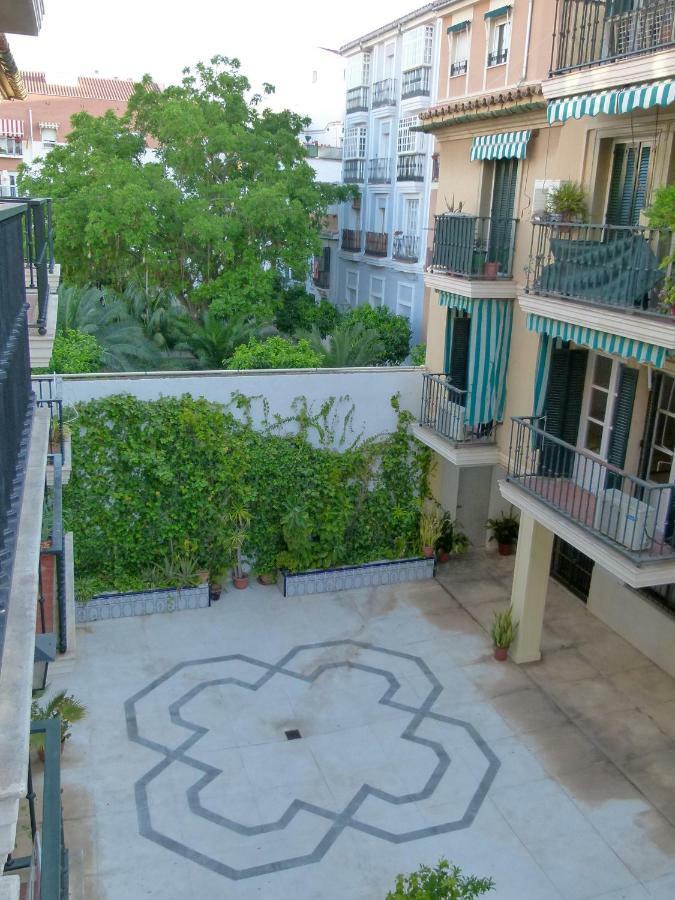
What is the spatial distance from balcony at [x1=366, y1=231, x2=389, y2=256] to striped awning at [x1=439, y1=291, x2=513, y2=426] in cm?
1720

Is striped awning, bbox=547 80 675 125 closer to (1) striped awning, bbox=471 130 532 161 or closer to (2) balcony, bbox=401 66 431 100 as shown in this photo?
(1) striped awning, bbox=471 130 532 161

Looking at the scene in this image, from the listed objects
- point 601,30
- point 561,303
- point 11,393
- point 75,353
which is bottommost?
point 75,353

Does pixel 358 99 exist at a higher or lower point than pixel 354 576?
higher

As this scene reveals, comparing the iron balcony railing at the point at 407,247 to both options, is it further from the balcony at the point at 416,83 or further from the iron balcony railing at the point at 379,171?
the balcony at the point at 416,83

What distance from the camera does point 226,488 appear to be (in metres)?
15.9

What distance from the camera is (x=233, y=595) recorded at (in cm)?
1614

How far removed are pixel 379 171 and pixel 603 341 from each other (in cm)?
2478

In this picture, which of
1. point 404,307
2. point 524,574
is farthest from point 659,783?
point 404,307

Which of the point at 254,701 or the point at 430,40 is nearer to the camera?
the point at 254,701

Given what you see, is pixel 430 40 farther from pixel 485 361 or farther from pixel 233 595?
pixel 233 595

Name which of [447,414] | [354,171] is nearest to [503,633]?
[447,414]

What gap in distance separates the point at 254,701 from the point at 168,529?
4.21 m

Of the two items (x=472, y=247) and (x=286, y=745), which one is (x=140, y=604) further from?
(x=472, y=247)

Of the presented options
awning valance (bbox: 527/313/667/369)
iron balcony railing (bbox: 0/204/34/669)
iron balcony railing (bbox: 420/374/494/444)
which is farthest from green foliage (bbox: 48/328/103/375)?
iron balcony railing (bbox: 0/204/34/669)
